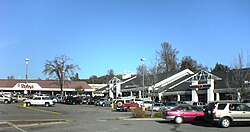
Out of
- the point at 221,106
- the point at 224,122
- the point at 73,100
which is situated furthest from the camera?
the point at 73,100

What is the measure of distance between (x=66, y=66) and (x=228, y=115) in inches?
3137

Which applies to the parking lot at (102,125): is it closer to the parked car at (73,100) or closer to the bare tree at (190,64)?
the parked car at (73,100)

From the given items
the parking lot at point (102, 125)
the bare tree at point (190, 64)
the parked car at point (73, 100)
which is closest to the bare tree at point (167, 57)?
the bare tree at point (190, 64)

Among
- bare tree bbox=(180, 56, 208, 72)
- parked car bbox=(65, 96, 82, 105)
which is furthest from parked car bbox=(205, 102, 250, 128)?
bare tree bbox=(180, 56, 208, 72)

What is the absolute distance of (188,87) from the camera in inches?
2371

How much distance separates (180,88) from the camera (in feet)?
206

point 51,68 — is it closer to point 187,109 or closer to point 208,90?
point 208,90

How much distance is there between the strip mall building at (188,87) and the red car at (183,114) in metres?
15.0

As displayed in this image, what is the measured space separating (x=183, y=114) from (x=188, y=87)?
115ft

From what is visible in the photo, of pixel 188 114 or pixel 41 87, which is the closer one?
pixel 188 114

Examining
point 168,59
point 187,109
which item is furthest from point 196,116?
point 168,59

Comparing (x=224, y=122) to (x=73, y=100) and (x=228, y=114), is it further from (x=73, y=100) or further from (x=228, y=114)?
(x=73, y=100)

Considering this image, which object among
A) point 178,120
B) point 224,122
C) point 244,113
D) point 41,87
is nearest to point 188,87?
point 178,120

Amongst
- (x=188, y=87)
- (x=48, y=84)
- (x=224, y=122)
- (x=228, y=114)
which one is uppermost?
(x=48, y=84)
